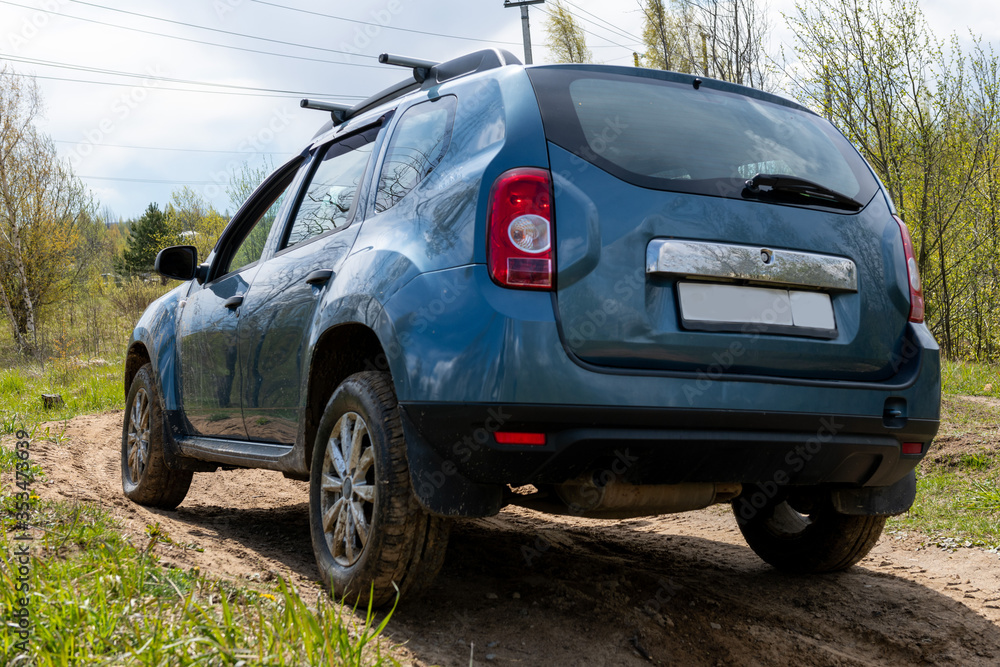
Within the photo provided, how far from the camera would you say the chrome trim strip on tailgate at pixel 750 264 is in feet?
7.79

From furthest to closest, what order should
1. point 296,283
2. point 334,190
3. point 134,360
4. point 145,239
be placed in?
1. point 145,239
2. point 134,360
3. point 334,190
4. point 296,283

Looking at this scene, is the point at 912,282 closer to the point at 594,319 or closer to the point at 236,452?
the point at 594,319

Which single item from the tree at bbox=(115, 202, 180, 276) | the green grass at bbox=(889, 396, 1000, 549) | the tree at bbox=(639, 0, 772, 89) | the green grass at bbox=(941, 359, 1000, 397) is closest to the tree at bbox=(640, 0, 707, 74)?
the tree at bbox=(639, 0, 772, 89)

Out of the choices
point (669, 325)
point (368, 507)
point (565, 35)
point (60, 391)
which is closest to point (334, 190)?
point (368, 507)

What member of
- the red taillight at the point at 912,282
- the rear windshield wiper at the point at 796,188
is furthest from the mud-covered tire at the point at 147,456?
the red taillight at the point at 912,282

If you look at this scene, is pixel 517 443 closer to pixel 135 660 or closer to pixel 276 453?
pixel 135 660

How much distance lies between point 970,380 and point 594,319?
7.42m

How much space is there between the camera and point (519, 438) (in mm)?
2256

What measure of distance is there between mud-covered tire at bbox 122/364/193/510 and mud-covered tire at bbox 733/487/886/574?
3.12 meters

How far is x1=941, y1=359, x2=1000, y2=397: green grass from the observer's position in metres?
7.60

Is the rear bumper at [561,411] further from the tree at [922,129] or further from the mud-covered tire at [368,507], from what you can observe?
the tree at [922,129]

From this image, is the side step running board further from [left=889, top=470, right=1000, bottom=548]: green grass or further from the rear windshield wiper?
[left=889, top=470, right=1000, bottom=548]: green grass

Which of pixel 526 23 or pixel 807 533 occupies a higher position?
pixel 526 23

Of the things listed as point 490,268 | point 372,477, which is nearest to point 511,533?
point 372,477
